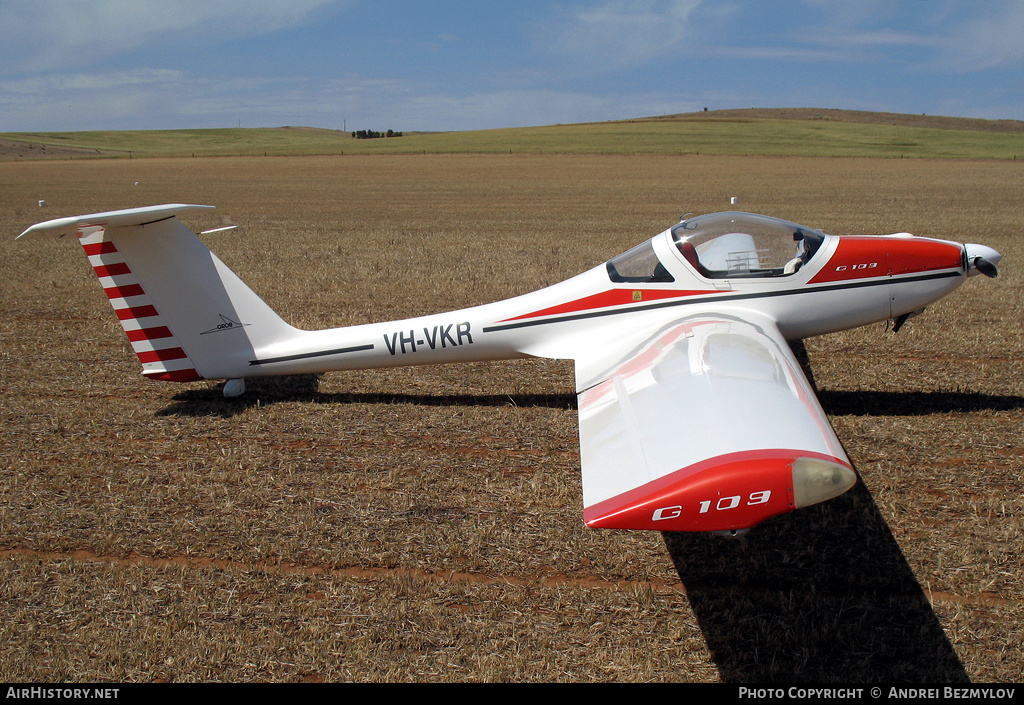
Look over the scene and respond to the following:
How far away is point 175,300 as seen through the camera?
22.9 feet

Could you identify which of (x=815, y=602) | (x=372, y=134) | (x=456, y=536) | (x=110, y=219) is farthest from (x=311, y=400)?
(x=372, y=134)

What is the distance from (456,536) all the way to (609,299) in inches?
113

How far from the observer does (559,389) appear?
8.02m

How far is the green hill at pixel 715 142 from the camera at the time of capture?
64.8 meters

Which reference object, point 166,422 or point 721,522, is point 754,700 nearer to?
point 721,522

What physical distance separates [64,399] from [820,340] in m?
9.17

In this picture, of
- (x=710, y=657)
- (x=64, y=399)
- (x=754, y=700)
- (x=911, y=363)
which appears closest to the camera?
(x=754, y=700)

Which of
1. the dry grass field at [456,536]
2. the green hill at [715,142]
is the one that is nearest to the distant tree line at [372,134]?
the green hill at [715,142]

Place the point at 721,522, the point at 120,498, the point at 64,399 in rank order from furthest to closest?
the point at 64,399 → the point at 120,498 → the point at 721,522

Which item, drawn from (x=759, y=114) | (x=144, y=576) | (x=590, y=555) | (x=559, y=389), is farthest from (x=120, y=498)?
(x=759, y=114)

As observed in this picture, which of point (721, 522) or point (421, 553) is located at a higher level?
point (721, 522)

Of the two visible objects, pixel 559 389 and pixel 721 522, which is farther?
pixel 559 389

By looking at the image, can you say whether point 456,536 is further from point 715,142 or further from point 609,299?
point 715,142

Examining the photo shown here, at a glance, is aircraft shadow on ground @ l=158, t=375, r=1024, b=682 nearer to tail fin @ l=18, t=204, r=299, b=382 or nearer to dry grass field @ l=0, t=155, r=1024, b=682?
dry grass field @ l=0, t=155, r=1024, b=682
